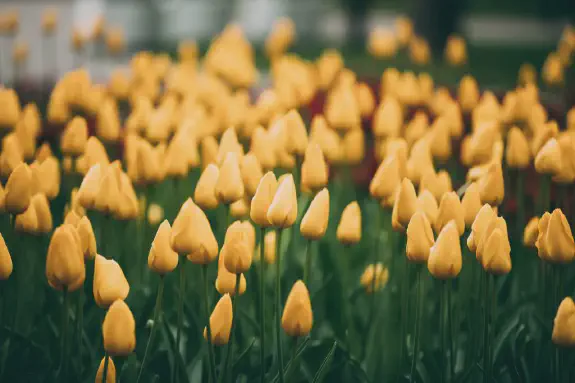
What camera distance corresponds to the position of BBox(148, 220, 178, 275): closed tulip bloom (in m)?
1.89

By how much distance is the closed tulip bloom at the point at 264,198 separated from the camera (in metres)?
1.94

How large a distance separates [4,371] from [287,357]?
Result: 2.74 feet

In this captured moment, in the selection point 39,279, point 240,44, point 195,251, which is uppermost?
point 240,44

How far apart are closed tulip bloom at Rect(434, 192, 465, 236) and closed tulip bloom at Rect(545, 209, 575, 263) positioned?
0.76 ft

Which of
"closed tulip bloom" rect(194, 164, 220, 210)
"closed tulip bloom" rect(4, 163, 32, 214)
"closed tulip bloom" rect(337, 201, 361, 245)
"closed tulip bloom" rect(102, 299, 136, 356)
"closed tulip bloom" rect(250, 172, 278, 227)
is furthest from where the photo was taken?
"closed tulip bloom" rect(337, 201, 361, 245)

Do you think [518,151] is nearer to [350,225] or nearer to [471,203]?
[471,203]

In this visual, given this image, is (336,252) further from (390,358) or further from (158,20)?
(158,20)

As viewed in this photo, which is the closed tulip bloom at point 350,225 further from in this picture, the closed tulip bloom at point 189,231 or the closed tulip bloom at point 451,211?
the closed tulip bloom at point 189,231

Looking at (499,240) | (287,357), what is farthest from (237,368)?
(499,240)

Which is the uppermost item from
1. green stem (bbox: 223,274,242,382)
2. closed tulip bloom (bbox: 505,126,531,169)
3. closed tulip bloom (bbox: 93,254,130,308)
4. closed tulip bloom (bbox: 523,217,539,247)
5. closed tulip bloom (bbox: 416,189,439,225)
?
closed tulip bloom (bbox: 505,126,531,169)

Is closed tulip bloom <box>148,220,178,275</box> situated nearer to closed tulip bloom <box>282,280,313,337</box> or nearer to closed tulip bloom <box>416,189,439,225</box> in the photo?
closed tulip bloom <box>282,280,313,337</box>

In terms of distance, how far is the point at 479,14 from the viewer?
30688mm

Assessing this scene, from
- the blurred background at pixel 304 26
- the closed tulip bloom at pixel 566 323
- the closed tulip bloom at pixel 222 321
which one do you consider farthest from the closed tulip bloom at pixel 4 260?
the blurred background at pixel 304 26

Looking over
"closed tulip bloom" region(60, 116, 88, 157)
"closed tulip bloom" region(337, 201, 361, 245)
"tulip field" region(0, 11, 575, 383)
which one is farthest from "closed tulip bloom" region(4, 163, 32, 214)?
"closed tulip bloom" region(337, 201, 361, 245)
